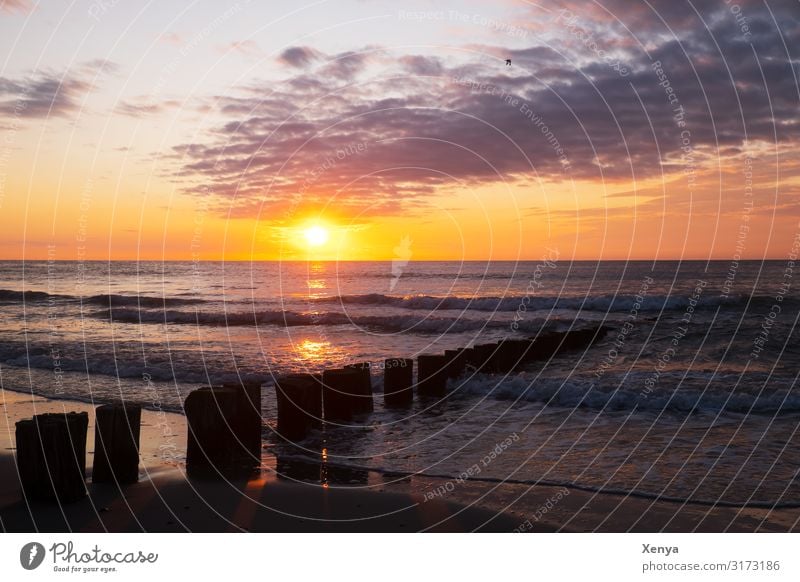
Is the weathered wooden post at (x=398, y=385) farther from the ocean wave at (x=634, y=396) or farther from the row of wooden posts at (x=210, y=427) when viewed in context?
the ocean wave at (x=634, y=396)

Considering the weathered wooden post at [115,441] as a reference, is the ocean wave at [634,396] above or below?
below

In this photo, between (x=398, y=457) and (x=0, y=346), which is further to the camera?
(x=0, y=346)

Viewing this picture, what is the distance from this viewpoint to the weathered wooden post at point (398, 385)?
14.3m

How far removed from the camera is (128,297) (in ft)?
163

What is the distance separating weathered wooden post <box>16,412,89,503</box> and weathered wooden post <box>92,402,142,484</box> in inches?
28.1

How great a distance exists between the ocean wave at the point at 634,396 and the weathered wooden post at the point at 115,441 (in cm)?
894

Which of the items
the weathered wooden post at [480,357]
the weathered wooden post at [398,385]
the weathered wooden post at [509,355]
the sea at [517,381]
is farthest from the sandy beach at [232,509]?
the weathered wooden post at [509,355]

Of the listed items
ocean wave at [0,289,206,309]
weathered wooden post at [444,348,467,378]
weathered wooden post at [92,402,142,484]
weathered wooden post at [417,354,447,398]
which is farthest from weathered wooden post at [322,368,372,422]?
ocean wave at [0,289,206,309]

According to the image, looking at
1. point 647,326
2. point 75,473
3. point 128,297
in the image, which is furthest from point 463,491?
point 128,297

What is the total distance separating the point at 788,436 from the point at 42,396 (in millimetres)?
14789

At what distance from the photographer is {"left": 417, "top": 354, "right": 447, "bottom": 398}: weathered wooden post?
15.4 meters

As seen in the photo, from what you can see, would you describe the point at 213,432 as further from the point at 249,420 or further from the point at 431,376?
the point at 431,376

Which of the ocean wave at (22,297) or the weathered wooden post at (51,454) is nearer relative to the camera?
the weathered wooden post at (51,454)
